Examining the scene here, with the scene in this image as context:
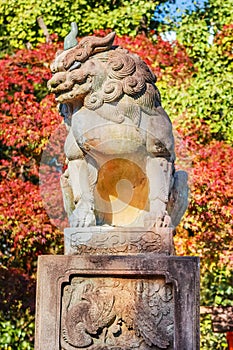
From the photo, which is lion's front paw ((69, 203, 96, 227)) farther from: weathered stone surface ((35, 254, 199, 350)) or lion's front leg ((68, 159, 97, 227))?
weathered stone surface ((35, 254, 199, 350))

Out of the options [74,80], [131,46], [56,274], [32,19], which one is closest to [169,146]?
[74,80]

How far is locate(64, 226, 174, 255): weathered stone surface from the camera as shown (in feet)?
15.1

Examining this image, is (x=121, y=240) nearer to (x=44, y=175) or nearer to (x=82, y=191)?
(x=82, y=191)

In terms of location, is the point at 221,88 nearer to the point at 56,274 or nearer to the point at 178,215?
the point at 178,215

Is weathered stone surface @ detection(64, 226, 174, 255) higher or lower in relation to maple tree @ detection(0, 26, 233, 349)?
lower

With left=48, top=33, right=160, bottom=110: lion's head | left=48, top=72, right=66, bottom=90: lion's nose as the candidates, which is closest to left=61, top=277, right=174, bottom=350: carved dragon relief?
left=48, top=33, right=160, bottom=110: lion's head

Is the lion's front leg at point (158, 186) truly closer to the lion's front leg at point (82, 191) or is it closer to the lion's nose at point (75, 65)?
the lion's front leg at point (82, 191)

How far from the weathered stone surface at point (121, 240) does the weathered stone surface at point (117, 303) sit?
86 millimetres

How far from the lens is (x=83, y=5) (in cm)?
1293

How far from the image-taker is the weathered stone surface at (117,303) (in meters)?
4.45

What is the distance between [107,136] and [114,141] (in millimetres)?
63

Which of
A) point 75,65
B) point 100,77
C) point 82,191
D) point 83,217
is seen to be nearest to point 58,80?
point 75,65

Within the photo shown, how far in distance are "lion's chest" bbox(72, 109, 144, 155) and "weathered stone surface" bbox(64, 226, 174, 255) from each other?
0.58 metres

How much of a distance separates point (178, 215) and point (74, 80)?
1280 millimetres
